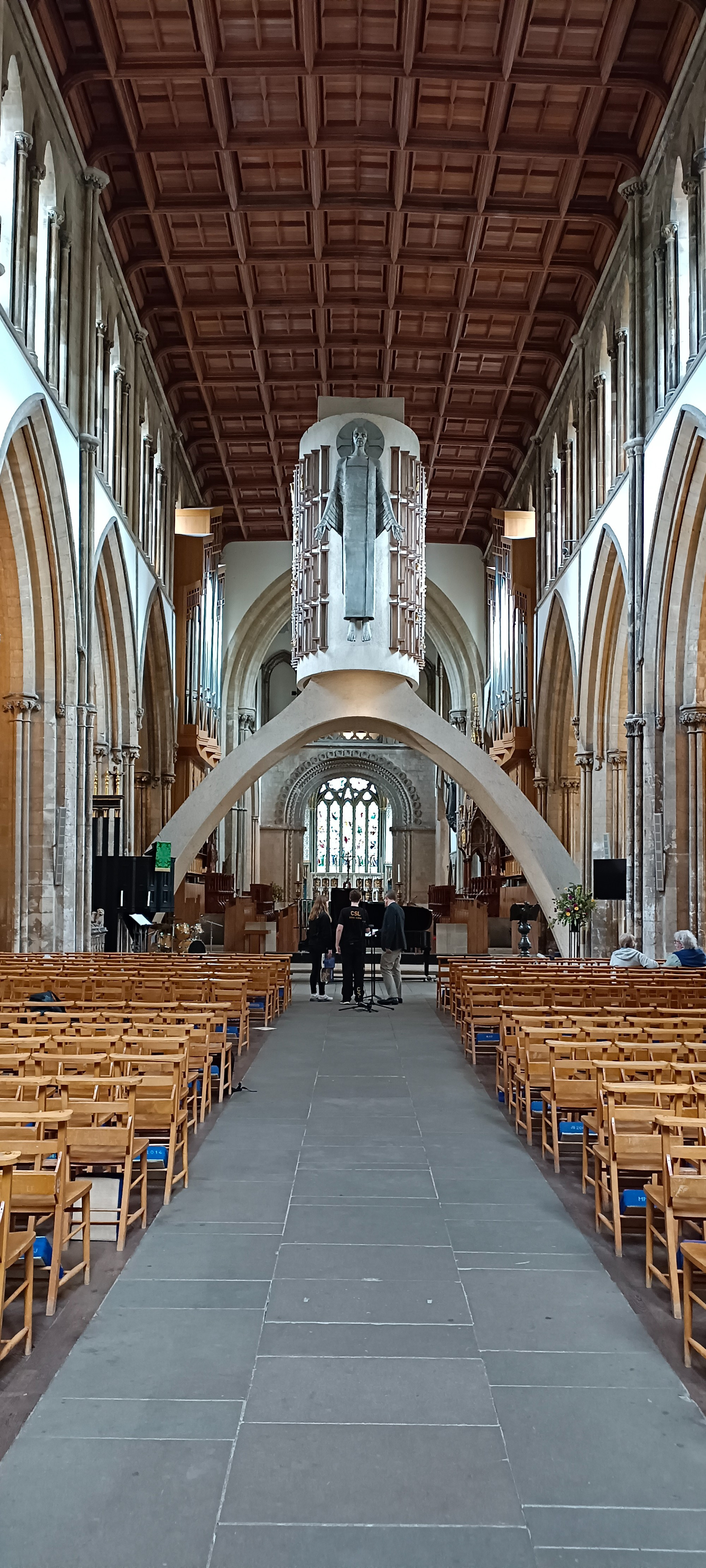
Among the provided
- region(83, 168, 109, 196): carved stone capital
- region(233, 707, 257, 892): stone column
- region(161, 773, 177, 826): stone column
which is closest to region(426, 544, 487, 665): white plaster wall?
region(233, 707, 257, 892): stone column

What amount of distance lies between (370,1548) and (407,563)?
17297mm

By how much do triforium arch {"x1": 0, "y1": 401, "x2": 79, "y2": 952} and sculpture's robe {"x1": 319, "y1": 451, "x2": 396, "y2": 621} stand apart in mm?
4675

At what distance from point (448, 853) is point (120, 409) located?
65.2ft

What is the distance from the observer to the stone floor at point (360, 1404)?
2.54 m

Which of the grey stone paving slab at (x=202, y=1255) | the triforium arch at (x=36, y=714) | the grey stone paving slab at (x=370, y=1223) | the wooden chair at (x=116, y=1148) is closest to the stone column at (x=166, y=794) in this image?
the triforium arch at (x=36, y=714)

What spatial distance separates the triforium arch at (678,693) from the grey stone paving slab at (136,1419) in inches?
468

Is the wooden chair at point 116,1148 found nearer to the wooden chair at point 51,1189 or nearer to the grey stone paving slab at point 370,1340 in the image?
the wooden chair at point 51,1189

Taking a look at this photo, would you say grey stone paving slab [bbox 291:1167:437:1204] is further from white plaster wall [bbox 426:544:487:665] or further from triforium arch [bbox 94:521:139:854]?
white plaster wall [bbox 426:544:487:665]

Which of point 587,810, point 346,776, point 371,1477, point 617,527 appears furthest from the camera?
point 346,776

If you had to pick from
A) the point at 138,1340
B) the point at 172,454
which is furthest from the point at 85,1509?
the point at 172,454

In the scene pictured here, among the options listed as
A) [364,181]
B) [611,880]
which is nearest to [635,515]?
[611,880]

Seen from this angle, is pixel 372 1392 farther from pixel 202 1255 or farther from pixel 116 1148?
pixel 116 1148

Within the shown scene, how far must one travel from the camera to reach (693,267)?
13.8 meters

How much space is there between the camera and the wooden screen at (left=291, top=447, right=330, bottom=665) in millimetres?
18750
